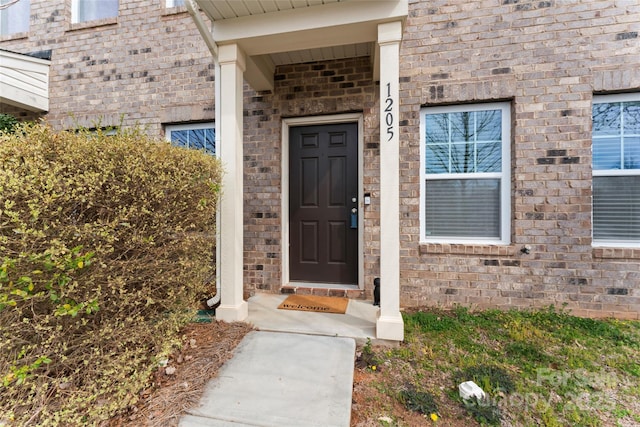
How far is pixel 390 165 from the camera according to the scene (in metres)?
2.30

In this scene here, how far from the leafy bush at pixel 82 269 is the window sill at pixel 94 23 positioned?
3313 millimetres

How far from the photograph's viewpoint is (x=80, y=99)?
13.1ft

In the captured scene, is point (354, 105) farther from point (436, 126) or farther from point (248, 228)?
point (248, 228)

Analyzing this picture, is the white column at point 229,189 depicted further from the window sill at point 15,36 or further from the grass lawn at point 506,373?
the window sill at point 15,36

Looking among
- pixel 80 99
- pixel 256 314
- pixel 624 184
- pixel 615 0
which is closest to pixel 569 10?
pixel 615 0

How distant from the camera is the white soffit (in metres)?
3.63

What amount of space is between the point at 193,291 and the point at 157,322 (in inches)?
12.7

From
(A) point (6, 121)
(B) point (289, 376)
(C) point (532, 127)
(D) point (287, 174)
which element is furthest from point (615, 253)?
(A) point (6, 121)

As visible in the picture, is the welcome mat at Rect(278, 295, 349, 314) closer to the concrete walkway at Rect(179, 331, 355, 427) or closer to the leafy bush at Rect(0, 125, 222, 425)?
the concrete walkway at Rect(179, 331, 355, 427)

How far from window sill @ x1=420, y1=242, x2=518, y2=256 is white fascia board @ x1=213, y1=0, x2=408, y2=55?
2.19 m

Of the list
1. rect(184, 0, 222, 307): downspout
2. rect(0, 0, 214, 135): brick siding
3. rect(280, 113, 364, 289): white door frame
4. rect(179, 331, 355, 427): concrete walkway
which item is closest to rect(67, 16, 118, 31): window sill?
rect(0, 0, 214, 135): brick siding

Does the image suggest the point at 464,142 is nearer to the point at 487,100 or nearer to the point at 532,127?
the point at 487,100

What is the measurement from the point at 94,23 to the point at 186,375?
15.9 feet

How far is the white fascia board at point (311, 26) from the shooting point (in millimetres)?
2264
